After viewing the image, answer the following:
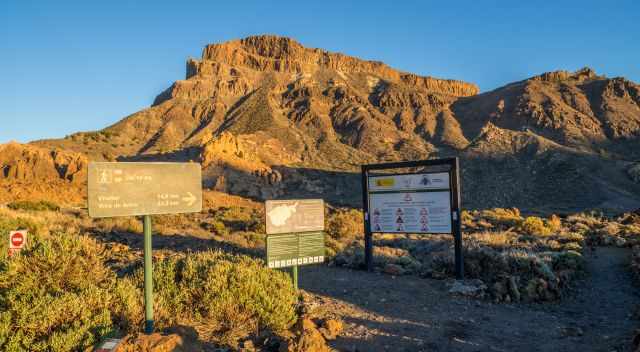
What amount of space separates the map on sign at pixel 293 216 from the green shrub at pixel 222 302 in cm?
151

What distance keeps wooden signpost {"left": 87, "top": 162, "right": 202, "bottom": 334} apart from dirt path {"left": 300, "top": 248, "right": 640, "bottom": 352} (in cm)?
264

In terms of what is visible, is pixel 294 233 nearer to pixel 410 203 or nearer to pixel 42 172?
pixel 410 203

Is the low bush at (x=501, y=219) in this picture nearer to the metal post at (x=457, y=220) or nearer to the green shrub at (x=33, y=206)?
the metal post at (x=457, y=220)

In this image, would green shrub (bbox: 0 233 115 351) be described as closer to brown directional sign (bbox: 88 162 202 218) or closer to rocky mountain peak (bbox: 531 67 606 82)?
brown directional sign (bbox: 88 162 202 218)

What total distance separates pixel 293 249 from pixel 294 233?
1.01 feet

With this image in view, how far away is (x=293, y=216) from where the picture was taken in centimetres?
818

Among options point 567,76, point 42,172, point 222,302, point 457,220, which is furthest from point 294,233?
point 567,76

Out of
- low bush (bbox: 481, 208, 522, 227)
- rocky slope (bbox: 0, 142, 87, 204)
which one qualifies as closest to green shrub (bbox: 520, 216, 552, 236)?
low bush (bbox: 481, 208, 522, 227)

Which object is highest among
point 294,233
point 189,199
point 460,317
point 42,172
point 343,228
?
point 42,172

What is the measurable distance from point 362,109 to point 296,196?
40.9 meters

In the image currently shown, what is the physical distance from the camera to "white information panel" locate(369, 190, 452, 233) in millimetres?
10156

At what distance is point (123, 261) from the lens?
36.3 feet

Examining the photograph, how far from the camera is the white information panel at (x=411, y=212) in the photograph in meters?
10.2

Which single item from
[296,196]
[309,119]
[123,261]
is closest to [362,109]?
[309,119]
